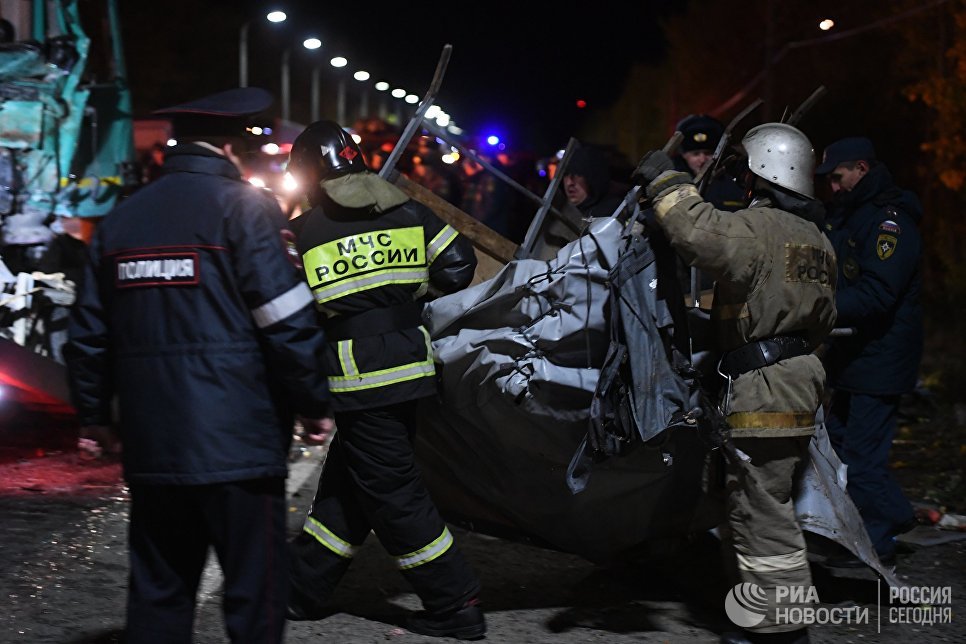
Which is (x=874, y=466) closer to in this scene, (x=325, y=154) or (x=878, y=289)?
(x=878, y=289)

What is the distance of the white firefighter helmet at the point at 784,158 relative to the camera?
14.7 feet

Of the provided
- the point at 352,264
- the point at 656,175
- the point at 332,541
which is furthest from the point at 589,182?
the point at 332,541

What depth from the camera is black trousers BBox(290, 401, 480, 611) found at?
443 cm

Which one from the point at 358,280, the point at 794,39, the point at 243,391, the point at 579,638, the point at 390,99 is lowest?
the point at 579,638

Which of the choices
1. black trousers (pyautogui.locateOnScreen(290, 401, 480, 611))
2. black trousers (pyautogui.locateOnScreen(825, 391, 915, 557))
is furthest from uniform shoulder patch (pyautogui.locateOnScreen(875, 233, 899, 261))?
black trousers (pyautogui.locateOnScreen(290, 401, 480, 611))

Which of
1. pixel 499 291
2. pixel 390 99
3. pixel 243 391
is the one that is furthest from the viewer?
pixel 390 99

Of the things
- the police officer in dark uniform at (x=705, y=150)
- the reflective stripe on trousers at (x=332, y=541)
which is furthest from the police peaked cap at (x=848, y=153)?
the reflective stripe on trousers at (x=332, y=541)

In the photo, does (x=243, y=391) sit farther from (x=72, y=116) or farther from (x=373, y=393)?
(x=72, y=116)

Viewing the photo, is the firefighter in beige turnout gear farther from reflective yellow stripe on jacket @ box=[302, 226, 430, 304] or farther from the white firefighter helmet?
reflective yellow stripe on jacket @ box=[302, 226, 430, 304]

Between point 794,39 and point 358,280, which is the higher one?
point 794,39

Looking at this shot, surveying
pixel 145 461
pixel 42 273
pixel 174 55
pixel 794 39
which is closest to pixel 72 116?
pixel 42 273

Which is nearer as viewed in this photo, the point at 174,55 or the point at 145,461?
the point at 145,461

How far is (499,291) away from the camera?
4.67 m

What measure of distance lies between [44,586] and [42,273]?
3493mm
